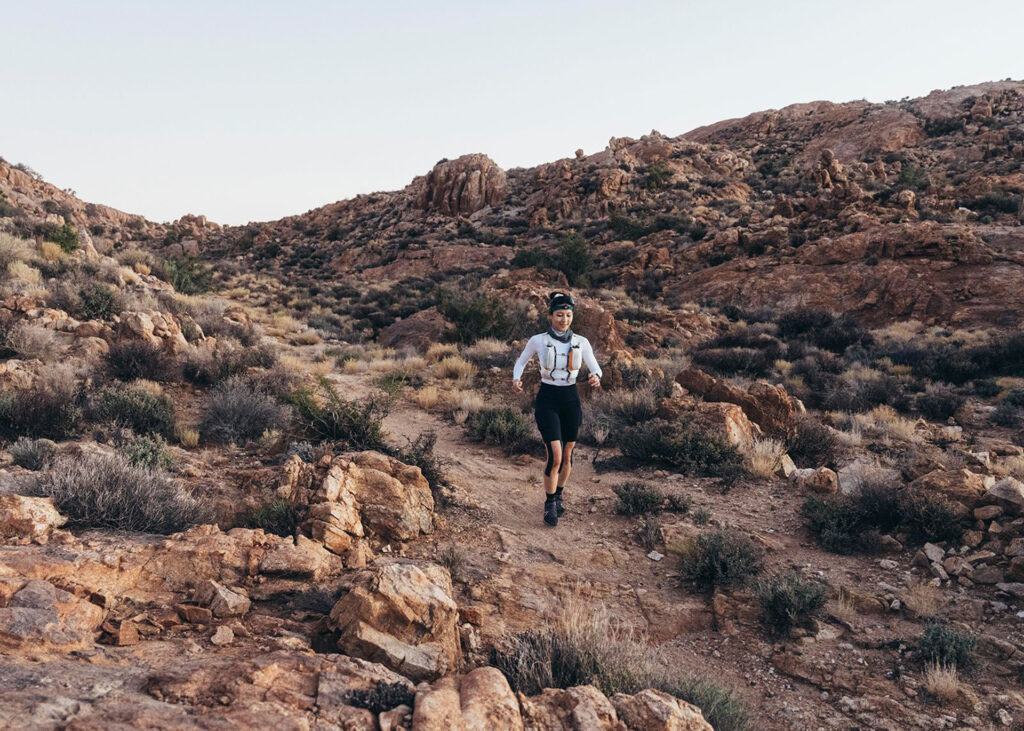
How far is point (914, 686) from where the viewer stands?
3.20 meters

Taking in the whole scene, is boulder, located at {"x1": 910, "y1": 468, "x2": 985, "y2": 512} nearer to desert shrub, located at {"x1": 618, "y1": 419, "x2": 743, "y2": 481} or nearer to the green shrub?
desert shrub, located at {"x1": 618, "y1": 419, "x2": 743, "y2": 481}

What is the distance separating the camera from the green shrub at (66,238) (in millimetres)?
14305

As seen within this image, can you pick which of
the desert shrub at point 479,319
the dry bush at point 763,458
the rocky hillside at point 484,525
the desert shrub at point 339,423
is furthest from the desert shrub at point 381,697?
the desert shrub at point 479,319

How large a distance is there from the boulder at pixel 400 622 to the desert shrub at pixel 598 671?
0.35m

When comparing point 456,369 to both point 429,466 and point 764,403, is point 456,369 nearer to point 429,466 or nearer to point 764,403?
point 429,466

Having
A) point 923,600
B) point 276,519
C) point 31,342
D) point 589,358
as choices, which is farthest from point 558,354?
point 31,342

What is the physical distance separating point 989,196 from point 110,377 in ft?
96.7

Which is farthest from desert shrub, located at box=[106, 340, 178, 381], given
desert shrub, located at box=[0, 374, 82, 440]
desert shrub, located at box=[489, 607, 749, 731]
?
desert shrub, located at box=[489, 607, 749, 731]

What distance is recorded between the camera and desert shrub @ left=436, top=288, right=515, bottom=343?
568 inches

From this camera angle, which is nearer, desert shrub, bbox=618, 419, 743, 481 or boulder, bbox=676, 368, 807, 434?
desert shrub, bbox=618, 419, 743, 481

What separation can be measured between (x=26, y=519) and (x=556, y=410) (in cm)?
404

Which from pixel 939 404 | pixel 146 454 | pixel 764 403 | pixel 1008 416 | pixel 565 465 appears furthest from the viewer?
pixel 939 404

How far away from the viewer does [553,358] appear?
5223 mm

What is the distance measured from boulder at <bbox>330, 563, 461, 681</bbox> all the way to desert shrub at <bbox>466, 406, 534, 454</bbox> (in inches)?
177
